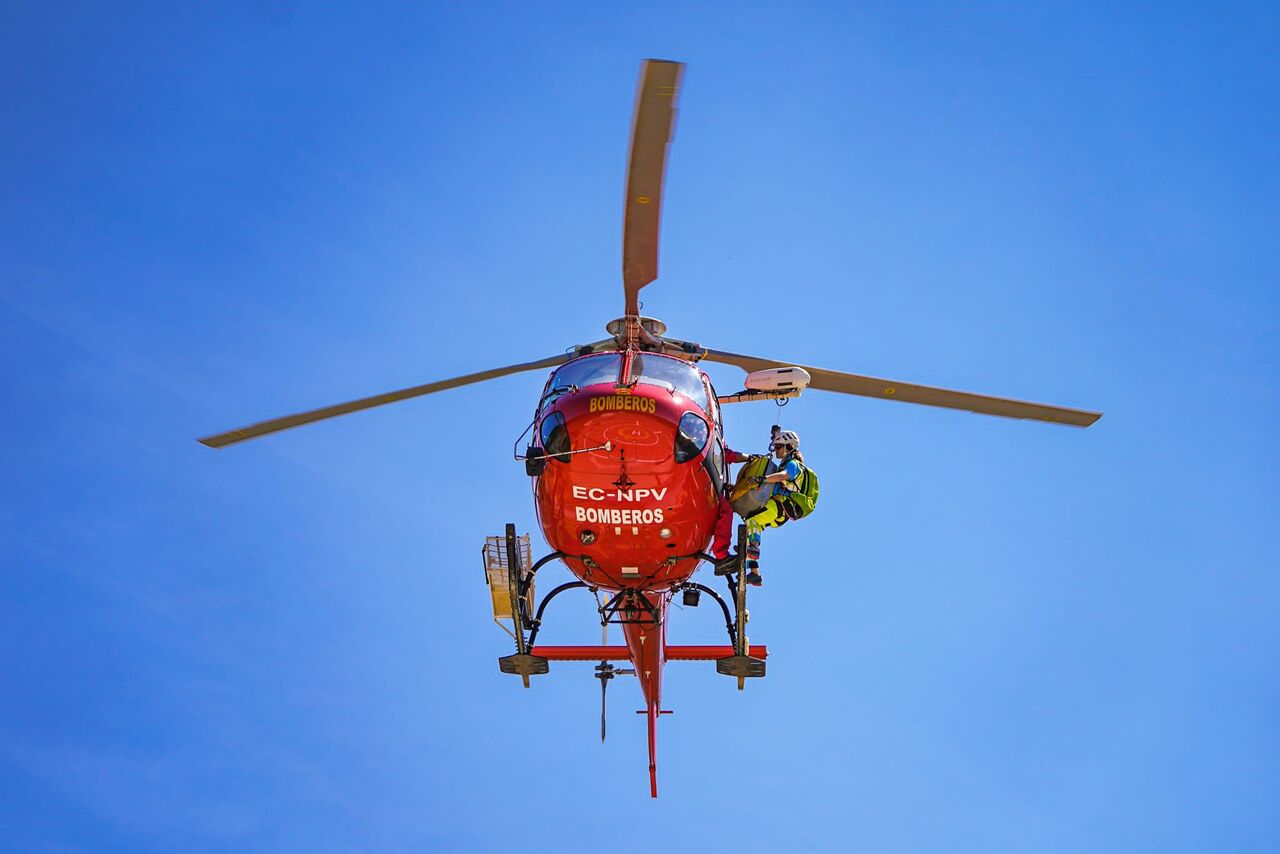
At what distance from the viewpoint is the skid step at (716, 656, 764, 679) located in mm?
13445

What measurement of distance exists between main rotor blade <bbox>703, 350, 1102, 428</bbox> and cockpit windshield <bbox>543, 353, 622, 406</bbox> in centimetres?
204

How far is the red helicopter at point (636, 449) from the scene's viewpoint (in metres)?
11.8

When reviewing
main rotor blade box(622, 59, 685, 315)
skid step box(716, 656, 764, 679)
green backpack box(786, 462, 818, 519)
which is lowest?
skid step box(716, 656, 764, 679)

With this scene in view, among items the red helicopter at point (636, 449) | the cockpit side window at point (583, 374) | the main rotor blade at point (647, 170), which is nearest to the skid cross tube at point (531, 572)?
the red helicopter at point (636, 449)

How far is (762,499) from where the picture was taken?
12805mm

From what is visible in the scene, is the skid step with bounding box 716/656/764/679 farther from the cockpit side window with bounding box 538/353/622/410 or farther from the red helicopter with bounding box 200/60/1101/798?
the cockpit side window with bounding box 538/353/622/410

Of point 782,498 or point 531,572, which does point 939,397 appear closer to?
point 782,498

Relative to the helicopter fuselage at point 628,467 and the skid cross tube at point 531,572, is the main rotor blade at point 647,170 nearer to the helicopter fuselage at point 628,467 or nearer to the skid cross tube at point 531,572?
the helicopter fuselage at point 628,467

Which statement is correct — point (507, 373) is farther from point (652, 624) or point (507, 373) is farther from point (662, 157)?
point (662, 157)

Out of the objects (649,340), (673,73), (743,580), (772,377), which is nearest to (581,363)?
(649,340)

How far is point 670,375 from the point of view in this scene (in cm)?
1253

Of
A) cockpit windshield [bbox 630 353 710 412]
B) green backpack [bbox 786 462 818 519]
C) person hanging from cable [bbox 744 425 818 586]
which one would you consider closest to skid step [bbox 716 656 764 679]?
person hanging from cable [bbox 744 425 818 586]

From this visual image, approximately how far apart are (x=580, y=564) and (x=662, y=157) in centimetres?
470

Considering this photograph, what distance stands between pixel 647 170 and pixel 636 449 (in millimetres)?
2909
